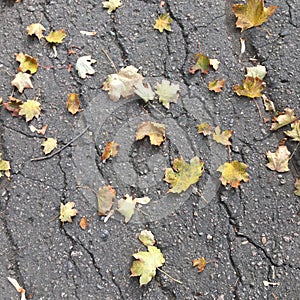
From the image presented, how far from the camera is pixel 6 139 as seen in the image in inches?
113

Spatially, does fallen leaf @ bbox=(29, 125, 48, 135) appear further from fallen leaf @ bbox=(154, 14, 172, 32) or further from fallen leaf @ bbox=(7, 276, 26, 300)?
fallen leaf @ bbox=(154, 14, 172, 32)

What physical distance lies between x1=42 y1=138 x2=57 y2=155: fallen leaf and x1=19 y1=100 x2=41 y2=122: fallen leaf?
0.18 meters

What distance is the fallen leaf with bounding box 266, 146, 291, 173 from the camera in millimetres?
2791

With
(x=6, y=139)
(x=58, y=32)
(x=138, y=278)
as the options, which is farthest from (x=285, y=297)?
(x=58, y=32)

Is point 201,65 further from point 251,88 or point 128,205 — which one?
point 128,205

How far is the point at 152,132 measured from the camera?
9.41ft

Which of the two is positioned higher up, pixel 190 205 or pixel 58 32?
pixel 58 32

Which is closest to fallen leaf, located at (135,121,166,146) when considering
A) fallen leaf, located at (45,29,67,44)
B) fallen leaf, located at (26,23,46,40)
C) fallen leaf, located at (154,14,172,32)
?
fallen leaf, located at (154,14,172,32)

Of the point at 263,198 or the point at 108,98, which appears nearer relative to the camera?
the point at 263,198

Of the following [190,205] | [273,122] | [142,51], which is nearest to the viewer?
[190,205]

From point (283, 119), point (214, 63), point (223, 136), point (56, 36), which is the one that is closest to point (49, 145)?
point (56, 36)

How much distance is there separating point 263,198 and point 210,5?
4.26 feet

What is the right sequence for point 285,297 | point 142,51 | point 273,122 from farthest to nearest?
1. point 142,51
2. point 273,122
3. point 285,297

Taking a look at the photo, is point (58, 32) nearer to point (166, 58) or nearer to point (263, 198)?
point (166, 58)
